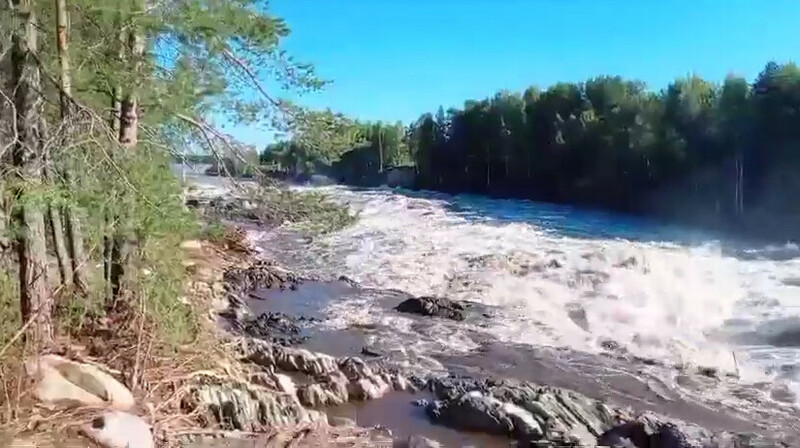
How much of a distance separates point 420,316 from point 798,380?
5042 mm

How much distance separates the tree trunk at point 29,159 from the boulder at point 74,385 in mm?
143

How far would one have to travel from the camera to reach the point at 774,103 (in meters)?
23.8

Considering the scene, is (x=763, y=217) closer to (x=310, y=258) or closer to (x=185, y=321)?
(x=310, y=258)

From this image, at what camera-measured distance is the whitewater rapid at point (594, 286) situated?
9.10m

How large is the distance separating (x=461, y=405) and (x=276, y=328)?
4.05 meters

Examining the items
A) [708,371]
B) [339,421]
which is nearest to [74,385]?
[339,421]

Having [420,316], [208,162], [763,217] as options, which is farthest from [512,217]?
[208,162]

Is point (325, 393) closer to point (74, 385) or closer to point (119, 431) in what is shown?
point (74, 385)

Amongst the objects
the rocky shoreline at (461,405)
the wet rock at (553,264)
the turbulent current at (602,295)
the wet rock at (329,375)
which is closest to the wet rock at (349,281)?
the turbulent current at (602,295)

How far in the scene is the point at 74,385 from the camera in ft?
12.2

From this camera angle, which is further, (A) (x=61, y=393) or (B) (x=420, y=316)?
(B) (x=420, y=316)

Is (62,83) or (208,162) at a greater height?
(62,83)

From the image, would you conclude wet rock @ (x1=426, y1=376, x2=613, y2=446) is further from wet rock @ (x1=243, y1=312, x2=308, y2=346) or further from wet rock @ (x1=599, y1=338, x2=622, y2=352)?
wet rock @ (x1=243, y1=312, x2=308, y2=346)

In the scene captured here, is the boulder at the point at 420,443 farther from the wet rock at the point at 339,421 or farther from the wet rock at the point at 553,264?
the wet rock at the point at 553,264
